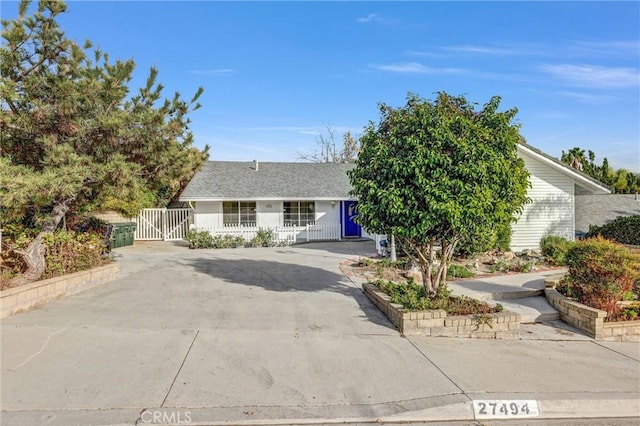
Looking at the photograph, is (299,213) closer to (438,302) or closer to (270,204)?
(270,204)

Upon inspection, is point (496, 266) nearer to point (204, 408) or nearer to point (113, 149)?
point (204, 408)

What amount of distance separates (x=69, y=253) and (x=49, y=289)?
140cm

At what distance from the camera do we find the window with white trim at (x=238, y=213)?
19.8 metres

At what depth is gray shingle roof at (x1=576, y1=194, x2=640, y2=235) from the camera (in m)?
19.4

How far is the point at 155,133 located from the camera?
28.8ft

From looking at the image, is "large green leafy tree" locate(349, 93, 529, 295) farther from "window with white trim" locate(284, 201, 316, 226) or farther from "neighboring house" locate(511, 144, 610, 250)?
"window with white trim" locate(284, 201, 316, 226)

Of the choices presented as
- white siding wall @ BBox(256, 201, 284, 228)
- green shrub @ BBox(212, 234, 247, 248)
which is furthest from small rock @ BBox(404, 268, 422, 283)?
white siding wall @ BBox(256, 201, 284, 228)

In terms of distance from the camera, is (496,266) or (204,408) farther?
(496,266)

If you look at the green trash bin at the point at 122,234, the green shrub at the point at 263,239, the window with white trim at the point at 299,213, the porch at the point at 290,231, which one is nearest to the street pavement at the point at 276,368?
the green trash bin at the point at 122,234

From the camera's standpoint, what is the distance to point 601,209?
20.5 m

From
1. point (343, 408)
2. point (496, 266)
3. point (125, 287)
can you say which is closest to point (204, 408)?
point (343, 408)

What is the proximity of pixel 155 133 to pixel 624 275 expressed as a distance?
10128 millimetres

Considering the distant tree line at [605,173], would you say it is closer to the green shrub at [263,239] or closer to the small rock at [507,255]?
the small rock at [507,255]

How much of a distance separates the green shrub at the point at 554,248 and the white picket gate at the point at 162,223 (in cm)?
1653
